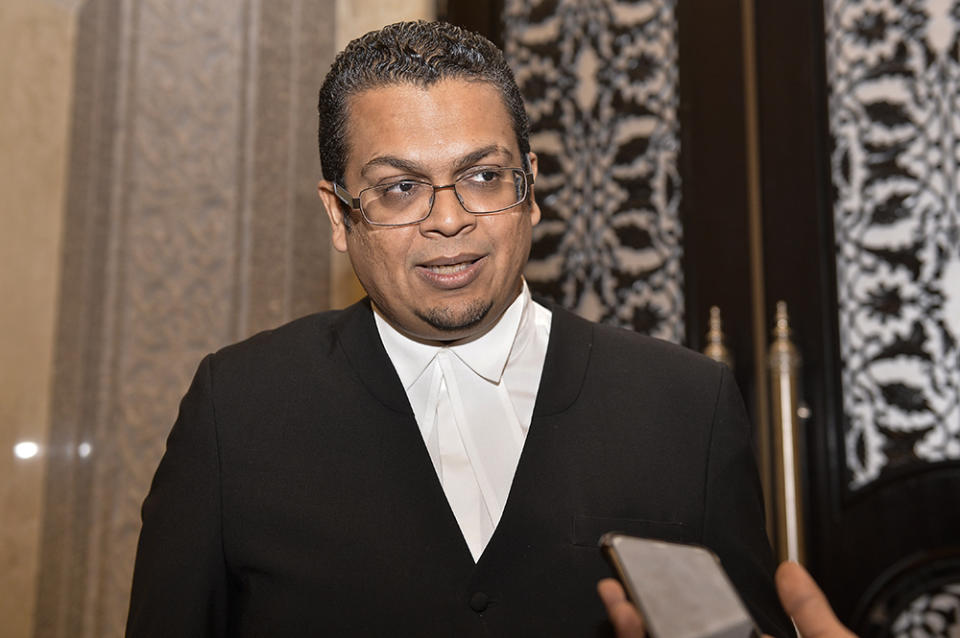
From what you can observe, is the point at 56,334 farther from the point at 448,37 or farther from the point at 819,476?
the point at 819,476

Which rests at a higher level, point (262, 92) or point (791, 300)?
point (262, 92)

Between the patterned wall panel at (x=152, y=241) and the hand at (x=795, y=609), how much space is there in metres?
1.96

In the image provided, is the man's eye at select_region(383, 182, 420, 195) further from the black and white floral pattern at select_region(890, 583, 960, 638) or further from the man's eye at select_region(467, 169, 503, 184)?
the black and white floral pattern at select_region(890, 583, 960, 638)

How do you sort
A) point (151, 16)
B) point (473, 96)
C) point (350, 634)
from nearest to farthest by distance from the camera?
point (350, 634), point (473, 96), point (151, 16)

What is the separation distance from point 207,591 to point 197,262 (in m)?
1.48

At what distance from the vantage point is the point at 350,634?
141cm

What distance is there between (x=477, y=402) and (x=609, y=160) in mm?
1582

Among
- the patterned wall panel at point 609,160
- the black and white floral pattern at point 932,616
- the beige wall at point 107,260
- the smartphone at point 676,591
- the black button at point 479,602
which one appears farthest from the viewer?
the patterned wall panel at point 609,160

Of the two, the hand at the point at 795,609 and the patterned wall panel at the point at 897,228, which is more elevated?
the patterned wall panel at the point at 897,228

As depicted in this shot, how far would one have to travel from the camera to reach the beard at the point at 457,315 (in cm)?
150

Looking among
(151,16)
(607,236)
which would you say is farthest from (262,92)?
(607,236)

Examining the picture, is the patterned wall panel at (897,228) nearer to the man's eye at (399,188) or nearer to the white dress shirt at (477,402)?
the white dress shirt at (477,402)

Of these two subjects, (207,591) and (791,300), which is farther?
(791,300)

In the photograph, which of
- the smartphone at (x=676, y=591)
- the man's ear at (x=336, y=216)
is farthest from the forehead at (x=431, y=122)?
the smartphone at (x=676, y=591)
